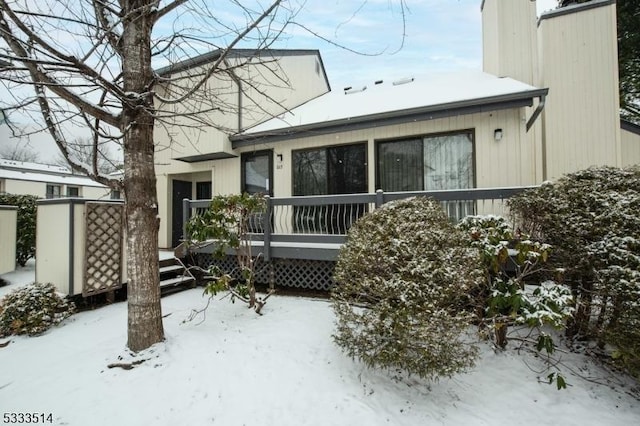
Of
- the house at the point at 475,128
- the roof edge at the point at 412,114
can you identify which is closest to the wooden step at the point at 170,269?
the house at the point at 475,128

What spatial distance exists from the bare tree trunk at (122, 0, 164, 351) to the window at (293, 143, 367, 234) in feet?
12.8

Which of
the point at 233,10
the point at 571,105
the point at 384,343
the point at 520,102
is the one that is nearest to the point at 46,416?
the point at 384,343

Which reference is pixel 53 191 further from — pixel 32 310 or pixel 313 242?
pixel 313 242

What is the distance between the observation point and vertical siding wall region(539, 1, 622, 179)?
638cm

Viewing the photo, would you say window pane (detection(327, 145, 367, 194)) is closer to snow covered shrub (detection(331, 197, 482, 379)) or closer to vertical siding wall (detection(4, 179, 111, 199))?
snow covered shrub (detection(331, 197, 482, 379))

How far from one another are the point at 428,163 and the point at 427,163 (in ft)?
0.07

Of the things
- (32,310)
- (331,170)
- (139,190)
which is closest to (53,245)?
(32,310)

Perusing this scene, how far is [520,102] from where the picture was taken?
5766mm

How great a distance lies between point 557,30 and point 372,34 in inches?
246

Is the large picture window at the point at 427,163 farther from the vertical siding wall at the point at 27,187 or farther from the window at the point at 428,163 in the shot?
the vertical siding wall at the point at 27,187

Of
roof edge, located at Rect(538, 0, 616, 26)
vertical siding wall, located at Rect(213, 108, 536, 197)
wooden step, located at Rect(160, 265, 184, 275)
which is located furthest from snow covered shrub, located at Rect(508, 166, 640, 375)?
wooden step, located at Rect(160, 265, 184, 275)

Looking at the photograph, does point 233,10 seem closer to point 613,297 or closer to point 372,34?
point 372,34

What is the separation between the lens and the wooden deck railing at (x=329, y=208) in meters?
5.09

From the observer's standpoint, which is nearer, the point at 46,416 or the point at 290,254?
the point at 46,416
